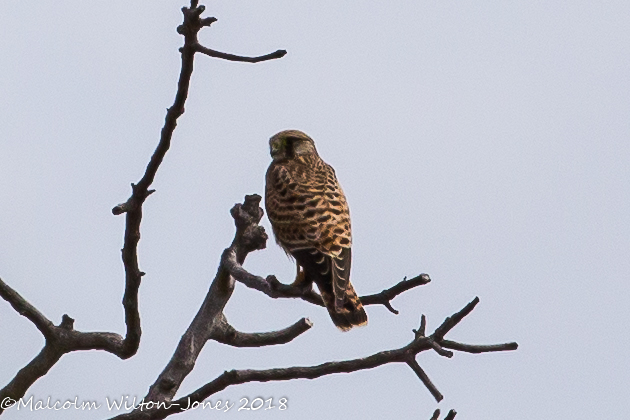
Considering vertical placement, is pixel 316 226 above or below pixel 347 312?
above

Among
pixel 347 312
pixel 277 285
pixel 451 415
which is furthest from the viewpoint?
pixel 347 312

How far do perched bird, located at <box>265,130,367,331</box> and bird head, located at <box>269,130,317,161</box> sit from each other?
3.5 inches

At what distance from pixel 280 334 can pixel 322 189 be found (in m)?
2.42

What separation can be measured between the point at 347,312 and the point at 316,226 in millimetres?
853

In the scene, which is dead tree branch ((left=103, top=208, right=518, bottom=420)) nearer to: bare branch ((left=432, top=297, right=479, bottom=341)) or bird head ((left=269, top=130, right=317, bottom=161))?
bare branch ((left=432, top=297, right=479, bottom=341))

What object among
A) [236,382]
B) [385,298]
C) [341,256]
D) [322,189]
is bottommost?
[236,382]

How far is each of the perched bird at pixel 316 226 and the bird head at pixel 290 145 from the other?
0.09 m

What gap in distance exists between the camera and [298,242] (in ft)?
24.3

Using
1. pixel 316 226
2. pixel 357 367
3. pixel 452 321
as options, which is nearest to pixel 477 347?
pixel 452 321

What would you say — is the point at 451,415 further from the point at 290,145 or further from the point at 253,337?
the point at 290,145

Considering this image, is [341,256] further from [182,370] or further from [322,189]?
[182,370]

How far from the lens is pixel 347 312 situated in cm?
676

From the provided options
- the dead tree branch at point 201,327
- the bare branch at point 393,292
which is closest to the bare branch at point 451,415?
the dead tree branch at point 201,327

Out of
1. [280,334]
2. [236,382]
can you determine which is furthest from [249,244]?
[236,382]
